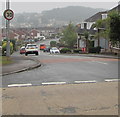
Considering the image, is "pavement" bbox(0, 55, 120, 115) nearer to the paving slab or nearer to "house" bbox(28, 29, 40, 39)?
the paving slab

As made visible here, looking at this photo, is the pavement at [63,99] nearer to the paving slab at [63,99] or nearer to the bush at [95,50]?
the paving slab at [63,99]

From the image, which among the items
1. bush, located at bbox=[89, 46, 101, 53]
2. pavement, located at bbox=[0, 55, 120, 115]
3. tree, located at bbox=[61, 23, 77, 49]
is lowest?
pavement, located at bbox=[0, 55, 120, 115]

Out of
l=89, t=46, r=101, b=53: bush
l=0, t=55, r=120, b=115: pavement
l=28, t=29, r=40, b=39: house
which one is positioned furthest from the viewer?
l=28, t=29, r=40, b=39: house

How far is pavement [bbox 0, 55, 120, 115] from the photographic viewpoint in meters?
7.02

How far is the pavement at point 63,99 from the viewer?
7023mm

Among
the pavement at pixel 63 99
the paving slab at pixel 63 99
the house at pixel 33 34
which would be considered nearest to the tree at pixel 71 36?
the pavement at pixel 63 99

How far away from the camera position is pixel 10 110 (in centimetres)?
713

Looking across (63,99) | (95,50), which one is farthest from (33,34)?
(63,99)

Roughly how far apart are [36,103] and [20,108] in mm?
596

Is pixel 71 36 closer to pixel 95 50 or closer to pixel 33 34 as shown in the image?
pixel 95 50

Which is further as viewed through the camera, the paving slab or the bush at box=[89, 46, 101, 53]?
the bush at box=[89, 46, 101, 53]

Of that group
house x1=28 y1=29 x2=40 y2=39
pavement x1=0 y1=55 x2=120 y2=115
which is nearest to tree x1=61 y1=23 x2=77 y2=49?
pavement x1=0 y1=55 x2=120 y2=115

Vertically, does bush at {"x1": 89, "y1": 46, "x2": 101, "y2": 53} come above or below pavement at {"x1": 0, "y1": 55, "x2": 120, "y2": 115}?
above

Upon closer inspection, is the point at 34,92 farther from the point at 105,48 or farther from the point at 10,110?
the point at 105,48
